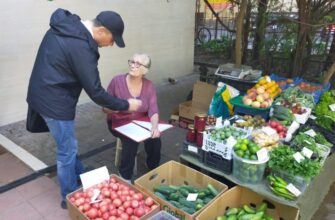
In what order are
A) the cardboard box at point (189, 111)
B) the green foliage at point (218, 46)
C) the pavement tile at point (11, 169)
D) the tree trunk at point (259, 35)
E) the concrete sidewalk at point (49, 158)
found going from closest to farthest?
the concrete sidewalk at point (49, 158)
the pavement tile at point (11, 169)
the cardboard box at point (189, 111)
the tree trunk at point (259, 35)
the green foliage at point (218, 46)

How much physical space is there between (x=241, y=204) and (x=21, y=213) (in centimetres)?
199

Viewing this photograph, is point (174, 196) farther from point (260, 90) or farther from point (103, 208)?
point (260, 90)

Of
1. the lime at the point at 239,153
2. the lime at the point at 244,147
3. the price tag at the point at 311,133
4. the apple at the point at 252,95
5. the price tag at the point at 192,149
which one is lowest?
the price tag at the point at 192,149

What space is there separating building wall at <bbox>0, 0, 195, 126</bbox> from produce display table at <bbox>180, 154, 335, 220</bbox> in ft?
10.4

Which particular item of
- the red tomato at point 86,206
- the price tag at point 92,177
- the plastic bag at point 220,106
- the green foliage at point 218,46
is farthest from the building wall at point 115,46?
A: the red tomato at point 86,206

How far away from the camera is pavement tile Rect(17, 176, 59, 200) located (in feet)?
10.3

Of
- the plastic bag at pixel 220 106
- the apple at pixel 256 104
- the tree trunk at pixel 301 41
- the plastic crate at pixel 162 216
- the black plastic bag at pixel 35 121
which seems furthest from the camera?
the tree trunk at pixel 301 41

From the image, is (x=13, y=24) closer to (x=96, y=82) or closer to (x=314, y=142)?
(x=96, y=82)

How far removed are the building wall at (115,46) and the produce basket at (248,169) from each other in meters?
3.73

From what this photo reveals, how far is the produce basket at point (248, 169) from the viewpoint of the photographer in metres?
2.41

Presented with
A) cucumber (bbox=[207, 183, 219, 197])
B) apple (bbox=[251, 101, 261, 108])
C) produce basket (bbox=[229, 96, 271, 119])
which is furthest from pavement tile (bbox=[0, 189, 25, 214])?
apple (bbox=[251, 101, 261, 108])

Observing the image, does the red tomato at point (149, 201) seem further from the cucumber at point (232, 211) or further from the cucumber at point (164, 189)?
the cucumber at point (232, 211)

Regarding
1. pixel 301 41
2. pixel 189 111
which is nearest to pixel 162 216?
pixel 189 111

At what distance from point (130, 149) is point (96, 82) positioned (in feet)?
3.07
